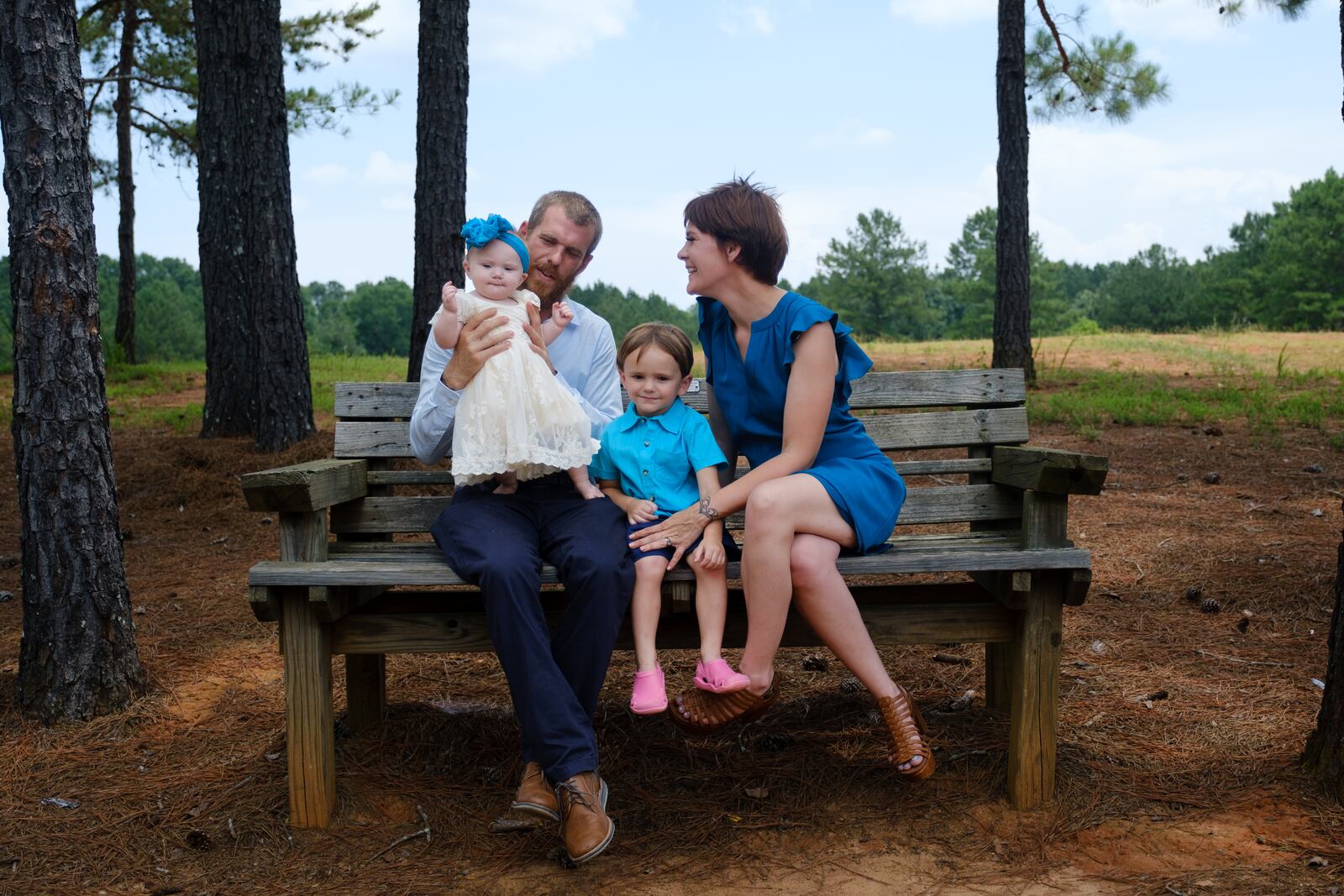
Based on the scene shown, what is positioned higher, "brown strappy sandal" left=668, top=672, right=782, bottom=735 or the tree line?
the tree line

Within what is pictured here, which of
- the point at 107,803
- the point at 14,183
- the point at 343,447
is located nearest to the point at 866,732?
the point at 343,447

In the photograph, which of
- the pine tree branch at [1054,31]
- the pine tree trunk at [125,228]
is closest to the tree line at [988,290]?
the pine tree trunk at [125,228]

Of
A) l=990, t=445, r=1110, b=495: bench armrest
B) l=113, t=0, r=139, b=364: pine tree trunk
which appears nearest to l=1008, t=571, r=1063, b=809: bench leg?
l=990, t=445, r=1110, b=495: bench armrest

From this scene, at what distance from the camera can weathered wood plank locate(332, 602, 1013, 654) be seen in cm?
314

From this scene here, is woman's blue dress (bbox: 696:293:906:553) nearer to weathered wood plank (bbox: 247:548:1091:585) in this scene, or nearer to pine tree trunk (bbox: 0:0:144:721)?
weathered wood plank (bbox: 247:548:1091:585)

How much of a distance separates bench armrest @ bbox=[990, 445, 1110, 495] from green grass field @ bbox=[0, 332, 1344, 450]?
21.9ft

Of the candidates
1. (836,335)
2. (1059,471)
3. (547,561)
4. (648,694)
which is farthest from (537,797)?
(1059,471)

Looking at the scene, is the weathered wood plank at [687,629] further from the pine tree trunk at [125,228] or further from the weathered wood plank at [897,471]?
the pine tree trunk at [125,228]

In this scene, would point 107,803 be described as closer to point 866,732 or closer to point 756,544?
point 756,544

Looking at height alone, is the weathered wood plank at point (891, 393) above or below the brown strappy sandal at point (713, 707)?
above

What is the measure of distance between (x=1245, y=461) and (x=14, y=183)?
794 centimetres

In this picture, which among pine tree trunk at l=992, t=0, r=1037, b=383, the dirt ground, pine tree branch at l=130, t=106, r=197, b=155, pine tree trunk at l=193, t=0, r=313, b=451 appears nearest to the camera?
the dirt ground

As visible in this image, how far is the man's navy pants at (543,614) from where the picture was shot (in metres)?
2.86

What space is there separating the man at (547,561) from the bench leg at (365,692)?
2.44 feet
